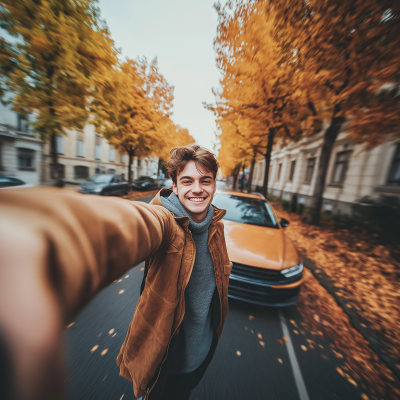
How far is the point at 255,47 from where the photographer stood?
5.25 m

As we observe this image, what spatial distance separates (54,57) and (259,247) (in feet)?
24.6

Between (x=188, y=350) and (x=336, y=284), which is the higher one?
(x=188, y=350)

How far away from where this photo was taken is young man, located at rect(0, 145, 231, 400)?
253mm

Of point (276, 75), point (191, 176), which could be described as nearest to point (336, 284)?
point (191, 176)

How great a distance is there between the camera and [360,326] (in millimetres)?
2781

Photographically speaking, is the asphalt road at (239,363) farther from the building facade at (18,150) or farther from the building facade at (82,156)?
the building facade at (18,150)

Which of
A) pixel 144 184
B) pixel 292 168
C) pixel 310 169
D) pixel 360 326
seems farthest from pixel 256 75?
pixel 144 184

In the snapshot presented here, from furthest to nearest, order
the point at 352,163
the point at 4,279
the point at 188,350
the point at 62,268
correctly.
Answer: the point at 352,163 < the point at 188,350 < the point at 62,268 < the point at 4,279

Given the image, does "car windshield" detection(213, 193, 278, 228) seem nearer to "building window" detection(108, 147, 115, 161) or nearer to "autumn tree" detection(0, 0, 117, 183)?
"autumn tree" detection(0, 0, 117, 183)

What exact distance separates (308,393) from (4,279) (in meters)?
3.07

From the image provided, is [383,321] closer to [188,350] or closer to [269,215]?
[269,215]

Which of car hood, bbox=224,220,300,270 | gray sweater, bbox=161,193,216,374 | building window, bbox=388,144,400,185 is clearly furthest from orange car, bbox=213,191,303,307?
building window, bbox=388,144,400,185

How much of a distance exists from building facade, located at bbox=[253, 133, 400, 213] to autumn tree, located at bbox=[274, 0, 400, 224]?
872 mm

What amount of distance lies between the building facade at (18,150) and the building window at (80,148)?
3.36 meters
